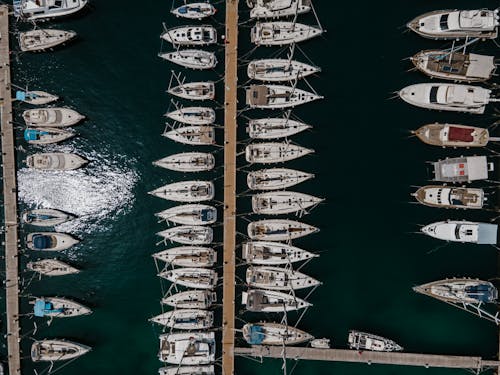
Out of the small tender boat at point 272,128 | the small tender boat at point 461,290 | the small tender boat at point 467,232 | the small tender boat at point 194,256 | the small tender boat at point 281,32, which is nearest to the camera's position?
the small tender boat at point 467,232

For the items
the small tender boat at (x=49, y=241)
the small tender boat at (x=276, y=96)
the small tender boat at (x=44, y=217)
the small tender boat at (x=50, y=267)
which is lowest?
the small tender boat at (x=50, y=267)

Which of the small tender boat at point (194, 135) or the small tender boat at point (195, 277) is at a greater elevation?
the small tender boat at point (194, 135)

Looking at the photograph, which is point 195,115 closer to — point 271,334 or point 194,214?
point 194,214

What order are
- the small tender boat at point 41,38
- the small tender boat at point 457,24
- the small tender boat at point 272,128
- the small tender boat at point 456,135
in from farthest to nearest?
the small tender boat at point 41,38 < the small tender boat at point 272,128 < the small tender boat at point 456,135 < the small tender boat at point 457,24

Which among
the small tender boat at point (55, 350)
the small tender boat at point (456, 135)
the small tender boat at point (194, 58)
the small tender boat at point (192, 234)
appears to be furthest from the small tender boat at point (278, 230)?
the small tender boat at point (55, 350)

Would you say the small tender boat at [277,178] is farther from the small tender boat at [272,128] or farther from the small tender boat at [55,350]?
the small tender boat at [55,350]
